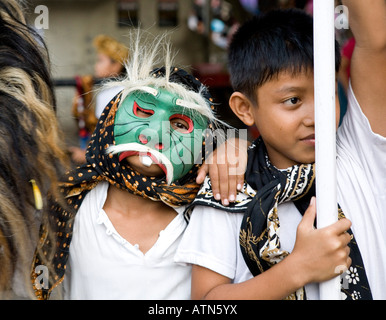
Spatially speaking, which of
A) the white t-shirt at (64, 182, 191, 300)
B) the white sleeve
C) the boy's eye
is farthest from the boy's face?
the white t-shirt at (64, 182, 191, 300)

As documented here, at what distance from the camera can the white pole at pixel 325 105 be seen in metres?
1.10

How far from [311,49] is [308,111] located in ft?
0.65

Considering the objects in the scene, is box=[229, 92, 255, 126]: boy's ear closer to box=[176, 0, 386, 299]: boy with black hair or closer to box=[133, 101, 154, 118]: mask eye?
box=[176, 0, 386, 299]: boy with black hair

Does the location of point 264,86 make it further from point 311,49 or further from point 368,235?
point 368,235

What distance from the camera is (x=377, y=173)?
55.7 inches

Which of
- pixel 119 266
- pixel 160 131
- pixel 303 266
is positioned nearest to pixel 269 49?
pixel 160 131

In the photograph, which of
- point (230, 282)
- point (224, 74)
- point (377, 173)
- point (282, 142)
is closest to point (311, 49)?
point (282, 142)

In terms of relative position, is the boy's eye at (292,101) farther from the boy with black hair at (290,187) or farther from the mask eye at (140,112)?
the mask eye at (140,112)

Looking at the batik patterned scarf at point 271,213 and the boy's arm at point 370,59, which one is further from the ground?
the boy's arm at point 370,59

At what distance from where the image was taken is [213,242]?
1359 millimetres

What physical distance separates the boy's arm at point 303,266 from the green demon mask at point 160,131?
376 millimetres

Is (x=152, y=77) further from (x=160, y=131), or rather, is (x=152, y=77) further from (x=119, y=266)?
(x=119, y=266)

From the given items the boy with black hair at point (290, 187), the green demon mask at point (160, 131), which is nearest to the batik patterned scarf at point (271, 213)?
the boy with black hair at point (290, 187)
